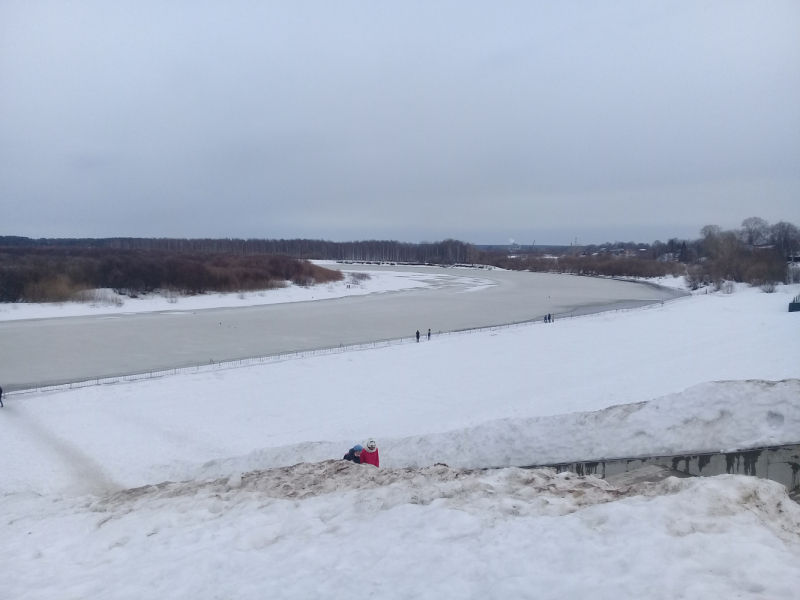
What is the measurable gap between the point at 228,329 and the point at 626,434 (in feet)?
91.9

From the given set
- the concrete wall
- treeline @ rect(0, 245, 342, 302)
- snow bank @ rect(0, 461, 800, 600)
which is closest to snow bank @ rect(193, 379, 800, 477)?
the concrete wall

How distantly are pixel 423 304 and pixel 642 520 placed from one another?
141 feet

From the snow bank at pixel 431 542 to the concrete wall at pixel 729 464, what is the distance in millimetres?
1684

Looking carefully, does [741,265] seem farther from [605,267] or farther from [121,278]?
[121,278]

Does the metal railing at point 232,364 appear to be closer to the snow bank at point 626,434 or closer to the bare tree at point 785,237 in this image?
the snow bank at point 626,434

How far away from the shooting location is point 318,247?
178 meters

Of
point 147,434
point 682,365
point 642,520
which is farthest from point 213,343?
point 642,520

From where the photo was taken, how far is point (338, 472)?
307 inches

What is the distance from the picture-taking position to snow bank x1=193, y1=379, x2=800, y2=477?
8828mm

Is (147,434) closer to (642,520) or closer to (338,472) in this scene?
(338,472)

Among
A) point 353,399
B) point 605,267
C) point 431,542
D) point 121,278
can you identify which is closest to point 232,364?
point 353,399

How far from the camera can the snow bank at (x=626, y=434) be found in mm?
8828

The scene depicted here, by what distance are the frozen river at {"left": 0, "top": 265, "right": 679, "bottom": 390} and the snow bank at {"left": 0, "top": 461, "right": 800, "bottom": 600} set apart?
16878 mm

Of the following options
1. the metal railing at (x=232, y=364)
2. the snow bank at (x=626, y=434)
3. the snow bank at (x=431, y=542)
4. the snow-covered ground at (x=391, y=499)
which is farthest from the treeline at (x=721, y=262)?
the snow bank at (x=431, y=542)
